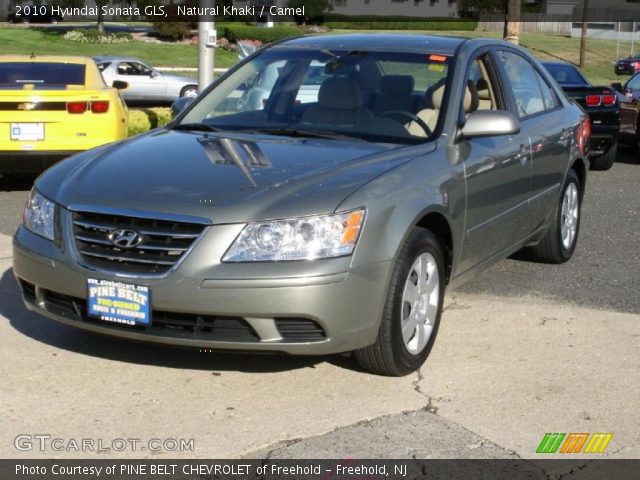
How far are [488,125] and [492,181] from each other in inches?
18.1

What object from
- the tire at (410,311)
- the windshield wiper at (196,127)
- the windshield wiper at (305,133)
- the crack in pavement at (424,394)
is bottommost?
the crack in pavement at (424,394)

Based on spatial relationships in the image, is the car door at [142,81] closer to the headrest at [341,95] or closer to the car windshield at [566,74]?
the car windshield at [566,74]

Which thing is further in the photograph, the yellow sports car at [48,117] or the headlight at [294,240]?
the yellow sports car at [48,117]

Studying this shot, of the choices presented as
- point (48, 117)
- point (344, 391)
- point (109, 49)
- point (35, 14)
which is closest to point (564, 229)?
point (344, 391)

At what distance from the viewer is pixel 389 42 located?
20.6ft

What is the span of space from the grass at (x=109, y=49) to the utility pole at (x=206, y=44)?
28630 millimetres

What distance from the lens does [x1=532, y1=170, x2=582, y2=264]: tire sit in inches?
292

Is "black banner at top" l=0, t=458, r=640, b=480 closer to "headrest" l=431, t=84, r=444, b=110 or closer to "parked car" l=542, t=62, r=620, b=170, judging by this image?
"headrest" l=431, t=84, r=444, b=110

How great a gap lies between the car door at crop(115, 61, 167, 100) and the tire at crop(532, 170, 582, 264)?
A: 68.2 ft

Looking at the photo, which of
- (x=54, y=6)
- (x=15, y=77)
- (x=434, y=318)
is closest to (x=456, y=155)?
(x=434, y=318)

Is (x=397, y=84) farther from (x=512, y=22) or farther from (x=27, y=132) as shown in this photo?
(x=512, y=22)

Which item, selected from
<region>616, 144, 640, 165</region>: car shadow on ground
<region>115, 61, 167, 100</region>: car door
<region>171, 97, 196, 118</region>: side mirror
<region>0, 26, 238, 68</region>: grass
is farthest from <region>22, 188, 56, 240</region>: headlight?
<region>0, 26, 238, 68</region>: grass

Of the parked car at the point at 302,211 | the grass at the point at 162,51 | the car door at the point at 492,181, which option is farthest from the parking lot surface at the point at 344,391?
the grass at the point at 162,51

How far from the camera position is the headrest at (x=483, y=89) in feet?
20.8
